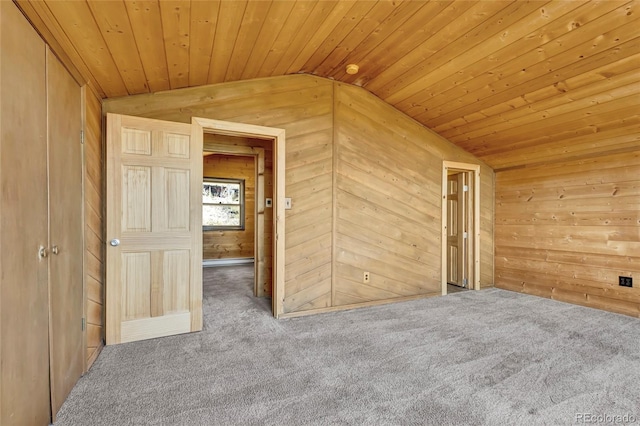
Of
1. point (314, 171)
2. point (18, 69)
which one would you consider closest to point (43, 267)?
point (18, 69)

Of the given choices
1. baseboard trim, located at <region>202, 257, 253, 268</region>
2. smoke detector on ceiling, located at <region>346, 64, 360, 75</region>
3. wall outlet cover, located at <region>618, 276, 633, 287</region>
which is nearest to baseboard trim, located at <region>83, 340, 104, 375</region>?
smoke detector on ceiling, located at <region>346, 64, 360, 75</region>

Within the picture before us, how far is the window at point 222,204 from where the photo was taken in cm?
700

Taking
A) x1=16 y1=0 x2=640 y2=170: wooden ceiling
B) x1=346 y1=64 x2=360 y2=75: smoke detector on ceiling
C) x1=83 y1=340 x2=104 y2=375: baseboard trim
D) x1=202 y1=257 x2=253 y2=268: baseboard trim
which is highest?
x1=346 y1=64 x2=360 y2=75: smoke detector on ceiling

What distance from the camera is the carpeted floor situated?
1.75m

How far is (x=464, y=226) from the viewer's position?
197 inches

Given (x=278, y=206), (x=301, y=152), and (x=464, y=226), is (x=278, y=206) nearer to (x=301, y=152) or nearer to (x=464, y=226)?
(x=301, y=152)

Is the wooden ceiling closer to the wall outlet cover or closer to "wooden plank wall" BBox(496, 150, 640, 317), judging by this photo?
"wooden plank wall" BBox(496, 150, 640, 317)

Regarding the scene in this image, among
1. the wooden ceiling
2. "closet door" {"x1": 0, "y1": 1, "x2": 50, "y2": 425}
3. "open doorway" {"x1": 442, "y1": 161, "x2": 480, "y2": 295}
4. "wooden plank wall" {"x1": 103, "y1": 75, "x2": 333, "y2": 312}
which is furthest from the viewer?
"open doorway" {"x1": 442, "y1": 161, "x2": 480, "y2": 295}

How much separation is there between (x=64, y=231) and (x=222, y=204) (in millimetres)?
5367

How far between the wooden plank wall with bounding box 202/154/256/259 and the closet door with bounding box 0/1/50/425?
17.9ft

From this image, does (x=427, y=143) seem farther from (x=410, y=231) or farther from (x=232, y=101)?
(x=232, y=101)

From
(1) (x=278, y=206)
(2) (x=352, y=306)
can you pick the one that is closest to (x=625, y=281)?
(2) (x=352, y=306)

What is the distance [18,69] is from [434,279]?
4628 millimetres

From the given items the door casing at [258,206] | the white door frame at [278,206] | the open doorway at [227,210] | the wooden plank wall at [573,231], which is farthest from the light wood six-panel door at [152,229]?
the wooden plank wall at [573,231]
